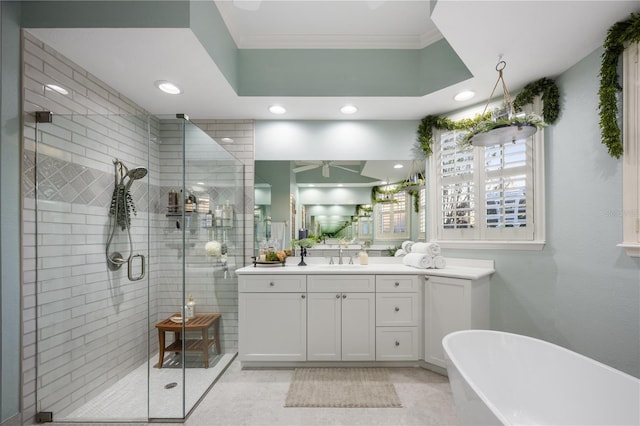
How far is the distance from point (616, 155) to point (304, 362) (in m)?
2.72

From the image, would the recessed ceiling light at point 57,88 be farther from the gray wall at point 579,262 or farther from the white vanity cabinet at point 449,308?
the gray wall at point 579,262

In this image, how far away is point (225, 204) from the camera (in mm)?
2684

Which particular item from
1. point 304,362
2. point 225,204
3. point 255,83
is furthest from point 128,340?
point 255,83

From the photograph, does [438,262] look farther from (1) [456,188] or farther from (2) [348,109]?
(2) [348,109]

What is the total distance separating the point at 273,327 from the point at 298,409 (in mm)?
716

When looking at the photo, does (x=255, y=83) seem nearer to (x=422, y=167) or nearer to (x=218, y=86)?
(x=218, y=86)

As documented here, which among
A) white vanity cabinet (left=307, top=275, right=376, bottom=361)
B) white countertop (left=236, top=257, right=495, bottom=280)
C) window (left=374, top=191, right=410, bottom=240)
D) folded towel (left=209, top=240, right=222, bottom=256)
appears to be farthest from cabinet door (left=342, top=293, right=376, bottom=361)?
folded towel (left=209, top=240, right=222, bottom=256)

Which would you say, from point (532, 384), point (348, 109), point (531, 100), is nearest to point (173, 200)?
point (348, 109)

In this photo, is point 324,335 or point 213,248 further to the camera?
point 324,335

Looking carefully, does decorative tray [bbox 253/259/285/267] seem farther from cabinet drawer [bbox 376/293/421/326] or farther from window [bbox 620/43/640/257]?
window [bbox 620/43/640/257]

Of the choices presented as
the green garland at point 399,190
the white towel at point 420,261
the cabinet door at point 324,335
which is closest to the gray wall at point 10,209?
the cabinet door at point 324,335

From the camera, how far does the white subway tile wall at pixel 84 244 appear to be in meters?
1.84

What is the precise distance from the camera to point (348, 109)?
9.41 feet

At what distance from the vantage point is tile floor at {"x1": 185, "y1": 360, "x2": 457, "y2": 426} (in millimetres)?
1968
